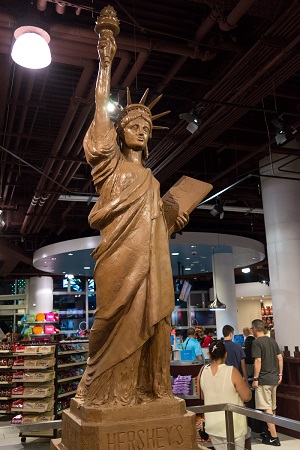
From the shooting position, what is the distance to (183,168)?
34.4 ft

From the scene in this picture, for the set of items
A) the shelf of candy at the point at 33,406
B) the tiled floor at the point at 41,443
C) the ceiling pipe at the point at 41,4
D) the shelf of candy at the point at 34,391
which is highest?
the ceiling pipe at the point at 41,4

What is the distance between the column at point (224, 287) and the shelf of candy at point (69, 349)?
7.22 metres

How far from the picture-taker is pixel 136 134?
8.30 ft

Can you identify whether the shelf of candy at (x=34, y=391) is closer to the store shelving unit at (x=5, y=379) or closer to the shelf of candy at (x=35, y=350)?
the shelf of candy at (x=35, y=350)

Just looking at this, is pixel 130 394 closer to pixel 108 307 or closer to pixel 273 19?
pixel 108 307

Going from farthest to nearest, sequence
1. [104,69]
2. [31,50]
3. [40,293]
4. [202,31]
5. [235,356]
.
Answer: [40,293], [235,356], [202,31], [31,50], [104,69]

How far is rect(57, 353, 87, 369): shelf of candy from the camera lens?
7047 mm

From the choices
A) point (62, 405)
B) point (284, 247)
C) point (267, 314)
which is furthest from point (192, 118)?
point (267, 314)

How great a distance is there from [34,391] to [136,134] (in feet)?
17.1

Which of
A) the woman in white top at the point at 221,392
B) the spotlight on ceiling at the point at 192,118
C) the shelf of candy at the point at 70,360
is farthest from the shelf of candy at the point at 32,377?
the spotlight on ceiling at the point at 192,118

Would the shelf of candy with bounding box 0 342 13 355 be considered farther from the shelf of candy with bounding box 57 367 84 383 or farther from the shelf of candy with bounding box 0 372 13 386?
the shelf of candy with bounding box 57 367 84 383

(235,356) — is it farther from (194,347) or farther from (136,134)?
(136,134)

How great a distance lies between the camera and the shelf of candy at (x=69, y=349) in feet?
23.7

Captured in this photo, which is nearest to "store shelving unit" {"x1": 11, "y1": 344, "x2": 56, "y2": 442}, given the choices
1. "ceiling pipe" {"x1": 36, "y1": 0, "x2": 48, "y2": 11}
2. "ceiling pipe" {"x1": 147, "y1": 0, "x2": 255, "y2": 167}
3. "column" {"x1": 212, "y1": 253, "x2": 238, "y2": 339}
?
"ceiling pipe" {"x1": 147, "y1": 0, "x2": 255, "y2": 167}
